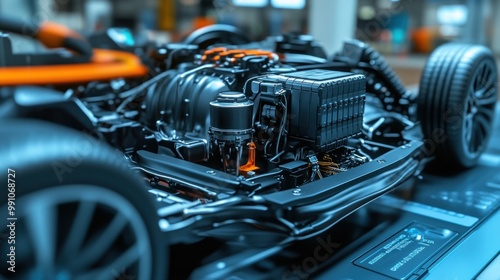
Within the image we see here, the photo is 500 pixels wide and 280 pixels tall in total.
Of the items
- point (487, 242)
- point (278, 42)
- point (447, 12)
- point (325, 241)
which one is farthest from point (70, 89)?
point (447, 12)

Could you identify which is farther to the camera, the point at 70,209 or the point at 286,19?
the point at 286,19

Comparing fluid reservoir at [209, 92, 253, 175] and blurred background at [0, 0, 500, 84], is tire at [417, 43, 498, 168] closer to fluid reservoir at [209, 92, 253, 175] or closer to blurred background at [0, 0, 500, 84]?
fluid reservoir at [209, 92, 253, 175]

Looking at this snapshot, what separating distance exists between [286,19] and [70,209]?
12.2 m

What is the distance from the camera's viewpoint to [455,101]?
307cm

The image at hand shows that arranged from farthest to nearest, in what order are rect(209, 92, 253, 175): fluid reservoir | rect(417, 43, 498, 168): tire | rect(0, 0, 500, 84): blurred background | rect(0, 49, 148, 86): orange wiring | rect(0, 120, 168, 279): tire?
rect(0, 0, 500, 84): blurred background, rect(0, 49, 148, 86): orange wiring, rect(417, 43, 498, 168): tire, rect(209, 92, 253, 175): fluid reservoir, rect(0, 120, 168, 279): tire

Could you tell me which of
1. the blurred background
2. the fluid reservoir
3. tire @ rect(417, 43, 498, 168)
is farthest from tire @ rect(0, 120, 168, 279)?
the blurred background

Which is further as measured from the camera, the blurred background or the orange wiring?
the blurred background

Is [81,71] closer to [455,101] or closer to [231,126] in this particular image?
[231,126]

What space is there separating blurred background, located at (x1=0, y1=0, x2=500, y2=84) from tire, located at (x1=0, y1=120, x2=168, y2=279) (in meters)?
6.02

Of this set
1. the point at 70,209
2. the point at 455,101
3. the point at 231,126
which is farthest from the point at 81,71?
the point at 70,209

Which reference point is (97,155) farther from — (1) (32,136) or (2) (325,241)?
(2) (325,241)

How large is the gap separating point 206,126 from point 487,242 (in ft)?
4.76

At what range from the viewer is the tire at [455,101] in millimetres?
3096

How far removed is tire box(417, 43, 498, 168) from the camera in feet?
10.2
